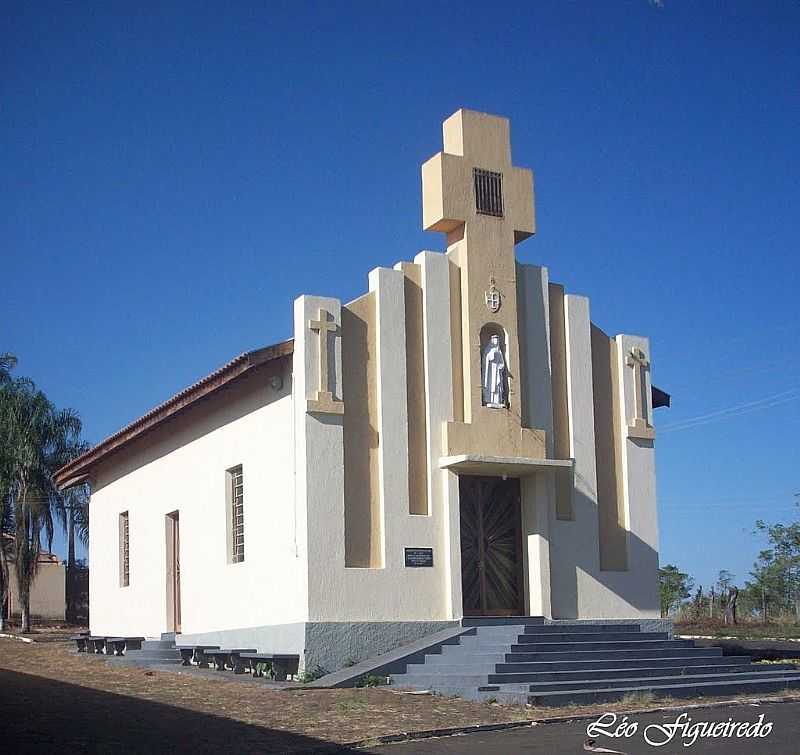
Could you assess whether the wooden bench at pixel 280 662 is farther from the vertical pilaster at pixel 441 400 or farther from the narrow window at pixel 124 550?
the narrow window at pixel 124 550

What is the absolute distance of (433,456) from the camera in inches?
734

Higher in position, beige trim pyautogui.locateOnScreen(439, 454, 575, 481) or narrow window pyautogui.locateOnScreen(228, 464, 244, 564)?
beige trim pyautogui.locateOnScreen(439, 454, 575, 481)

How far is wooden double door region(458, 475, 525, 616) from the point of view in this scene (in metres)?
19.3

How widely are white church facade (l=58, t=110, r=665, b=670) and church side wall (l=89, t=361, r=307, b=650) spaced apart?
5 centimetres

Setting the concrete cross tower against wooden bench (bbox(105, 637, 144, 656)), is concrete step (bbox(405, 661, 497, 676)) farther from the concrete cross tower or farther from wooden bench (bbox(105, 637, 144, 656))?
wooden bench (bbox(105, 637, 144, 656))

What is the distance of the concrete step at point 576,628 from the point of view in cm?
1752

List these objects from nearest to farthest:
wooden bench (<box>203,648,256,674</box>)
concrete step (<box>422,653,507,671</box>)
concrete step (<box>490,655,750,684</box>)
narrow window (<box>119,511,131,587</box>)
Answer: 1. concrete step (<box>490,655,750,684</box>)
2. concrete step (<box>422,653,507,671</box>)
3. wooden bench (<box>203,648,256,674</box>)
4. narrow window (<box>119,511,131,587</box>)

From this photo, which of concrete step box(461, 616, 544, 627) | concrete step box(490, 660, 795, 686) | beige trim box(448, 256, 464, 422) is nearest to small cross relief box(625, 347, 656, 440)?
beige trim box(448, 256, 464, 422)

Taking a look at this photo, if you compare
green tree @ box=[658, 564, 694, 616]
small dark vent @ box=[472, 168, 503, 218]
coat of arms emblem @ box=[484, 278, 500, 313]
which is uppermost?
small dark vent @ box=[472, 168, 503, 218]

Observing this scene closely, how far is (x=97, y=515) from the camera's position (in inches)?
1109

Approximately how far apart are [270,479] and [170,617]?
5.88m

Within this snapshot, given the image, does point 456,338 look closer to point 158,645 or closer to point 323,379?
point 323,379

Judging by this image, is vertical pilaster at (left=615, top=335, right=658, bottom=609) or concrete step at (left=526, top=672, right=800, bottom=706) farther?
vertical pilaster at (left=615, top=335, right=658, bottom=609)

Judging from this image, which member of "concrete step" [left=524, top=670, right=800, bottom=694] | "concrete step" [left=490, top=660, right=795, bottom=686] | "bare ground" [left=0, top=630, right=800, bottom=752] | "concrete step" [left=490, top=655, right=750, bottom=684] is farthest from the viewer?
"concrete step" [left=490, top=660, right=795, bottom=686]
